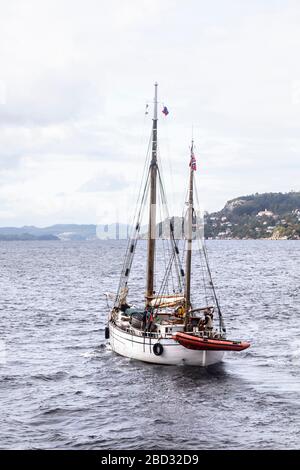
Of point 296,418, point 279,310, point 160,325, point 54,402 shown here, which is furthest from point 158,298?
point 279,310

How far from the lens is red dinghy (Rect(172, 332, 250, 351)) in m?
47.5

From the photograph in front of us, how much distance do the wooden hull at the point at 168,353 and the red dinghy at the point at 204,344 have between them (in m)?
0.63

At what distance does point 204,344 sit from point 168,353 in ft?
9.84

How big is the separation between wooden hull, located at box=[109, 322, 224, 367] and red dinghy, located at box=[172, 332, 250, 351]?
0.63 metres

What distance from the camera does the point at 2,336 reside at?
6481cm

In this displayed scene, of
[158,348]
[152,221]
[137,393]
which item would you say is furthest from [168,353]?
[152,221]

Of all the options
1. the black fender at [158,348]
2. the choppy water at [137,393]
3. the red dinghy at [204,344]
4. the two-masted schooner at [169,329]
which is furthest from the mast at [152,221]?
the red dinghy at [204,344]

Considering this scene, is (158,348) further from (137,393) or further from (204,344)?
(137,393)

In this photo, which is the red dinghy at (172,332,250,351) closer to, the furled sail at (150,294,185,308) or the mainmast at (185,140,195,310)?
the mainmast at (185,140,195,310)

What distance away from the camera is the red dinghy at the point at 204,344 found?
47469 mm

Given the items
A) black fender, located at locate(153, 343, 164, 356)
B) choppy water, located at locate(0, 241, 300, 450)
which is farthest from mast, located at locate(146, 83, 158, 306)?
black fender, located at locate(153, 343, 164, 356)

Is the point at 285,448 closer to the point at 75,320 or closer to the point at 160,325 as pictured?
the point at 160,325

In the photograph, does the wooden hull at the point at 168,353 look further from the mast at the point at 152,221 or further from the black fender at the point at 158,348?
the mast at the point at 152,221
